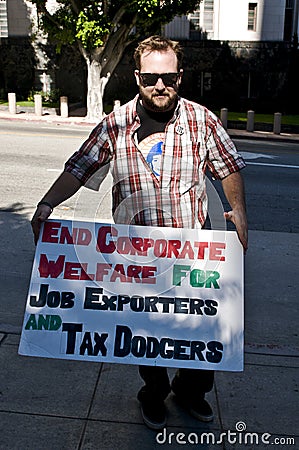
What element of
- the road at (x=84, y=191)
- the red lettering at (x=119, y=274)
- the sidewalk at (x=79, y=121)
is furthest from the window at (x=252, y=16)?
the red lettering at (x=119, y=274)

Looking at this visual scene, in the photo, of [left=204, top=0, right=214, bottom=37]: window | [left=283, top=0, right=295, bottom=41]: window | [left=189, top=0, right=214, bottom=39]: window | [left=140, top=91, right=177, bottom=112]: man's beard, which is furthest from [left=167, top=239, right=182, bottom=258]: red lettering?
[left=283, top=0, right=295, bottom=41]: window

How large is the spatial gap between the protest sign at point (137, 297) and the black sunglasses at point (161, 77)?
0.76 meters

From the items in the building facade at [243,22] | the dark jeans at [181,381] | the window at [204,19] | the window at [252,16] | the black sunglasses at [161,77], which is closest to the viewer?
the black sunglasses at [161,77]

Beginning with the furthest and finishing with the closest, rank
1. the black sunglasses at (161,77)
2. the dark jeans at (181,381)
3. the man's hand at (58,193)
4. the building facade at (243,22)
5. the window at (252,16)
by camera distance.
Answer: the window at (252,16), the building facade at (243,22), the dark jeans at (181,381), the man's hand at (58,193), the black sunglasses at (161,77)

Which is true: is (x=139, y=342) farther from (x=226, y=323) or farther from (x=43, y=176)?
(x=43, y=176)

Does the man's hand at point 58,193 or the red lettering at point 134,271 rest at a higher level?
the man's hand at point 58,193

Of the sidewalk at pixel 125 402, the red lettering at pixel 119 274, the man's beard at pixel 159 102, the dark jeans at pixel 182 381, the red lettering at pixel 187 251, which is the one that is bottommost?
the sidewalk at pixel 125 402

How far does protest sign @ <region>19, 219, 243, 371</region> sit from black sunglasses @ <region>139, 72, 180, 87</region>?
0.76m

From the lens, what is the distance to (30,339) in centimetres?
311

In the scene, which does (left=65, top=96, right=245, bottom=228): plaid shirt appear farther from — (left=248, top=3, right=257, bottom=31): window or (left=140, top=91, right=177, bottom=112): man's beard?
(left=248, top=3, right=257, bottom=31): window

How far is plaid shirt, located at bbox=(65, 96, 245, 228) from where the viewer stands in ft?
10.2

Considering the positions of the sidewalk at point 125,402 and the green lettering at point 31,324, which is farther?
the sidewalk at point 125,402

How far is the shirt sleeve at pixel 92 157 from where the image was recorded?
3.21 metres

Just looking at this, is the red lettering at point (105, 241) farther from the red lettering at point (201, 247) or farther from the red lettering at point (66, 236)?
the red lettering at point (201, 247)
